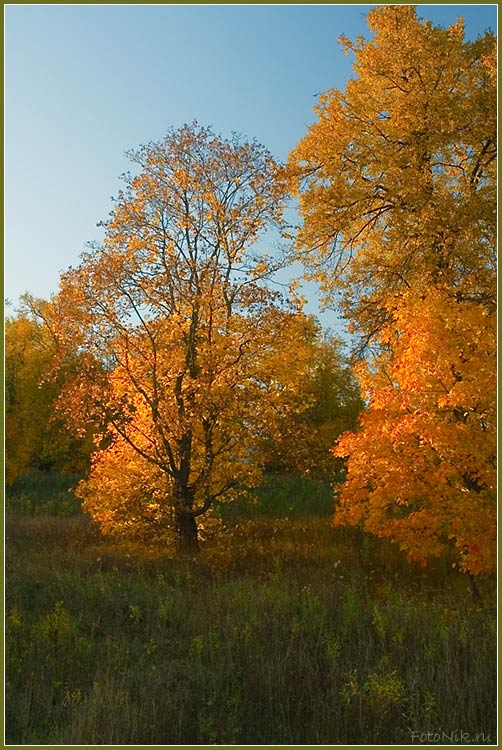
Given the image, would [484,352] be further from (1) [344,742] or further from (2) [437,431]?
(1) [344,742]

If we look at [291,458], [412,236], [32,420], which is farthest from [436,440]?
[32,420]

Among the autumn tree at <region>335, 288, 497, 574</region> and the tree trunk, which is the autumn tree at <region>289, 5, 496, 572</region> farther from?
the tree trunk

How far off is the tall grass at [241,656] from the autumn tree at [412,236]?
1565 mm

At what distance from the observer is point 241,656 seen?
7211 millimetres

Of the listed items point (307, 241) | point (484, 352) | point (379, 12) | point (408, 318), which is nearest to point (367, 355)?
point (307, 241)

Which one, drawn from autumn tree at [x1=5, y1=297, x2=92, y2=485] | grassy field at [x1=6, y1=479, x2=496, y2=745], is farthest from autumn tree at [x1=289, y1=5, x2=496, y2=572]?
autumn tree at [x1=5, y1=297, x2=92, y2=485]

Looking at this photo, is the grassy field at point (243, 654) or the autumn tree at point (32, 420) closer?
the grassy field at point (243, 654)

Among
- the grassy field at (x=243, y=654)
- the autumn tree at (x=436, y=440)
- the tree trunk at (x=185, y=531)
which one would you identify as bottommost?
the grassy field at (x=243, y=654)

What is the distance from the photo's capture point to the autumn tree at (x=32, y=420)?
22695mm

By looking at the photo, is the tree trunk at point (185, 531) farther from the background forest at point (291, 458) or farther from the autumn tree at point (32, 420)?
the autumn tree at point (32, 420)

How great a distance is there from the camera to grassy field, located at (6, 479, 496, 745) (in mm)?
5949

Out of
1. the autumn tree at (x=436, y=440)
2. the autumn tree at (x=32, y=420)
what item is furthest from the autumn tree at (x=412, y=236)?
the autumn tree at (x=32, y=420)

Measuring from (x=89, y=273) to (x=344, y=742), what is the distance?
9.22 meters

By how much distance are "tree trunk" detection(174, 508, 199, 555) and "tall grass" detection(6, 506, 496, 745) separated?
116 centimetres
